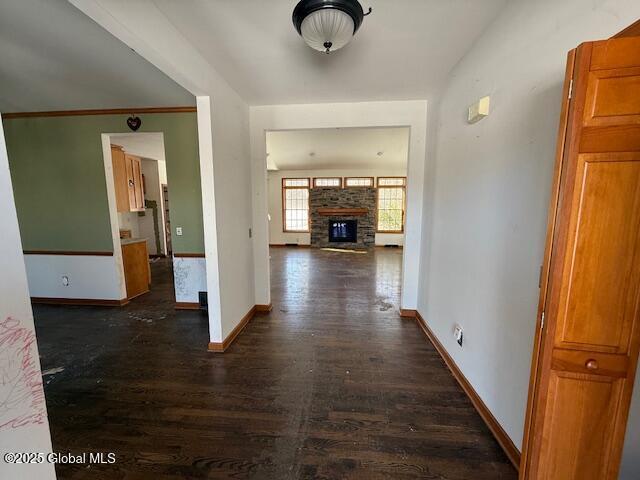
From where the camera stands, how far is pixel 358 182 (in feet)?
26.6

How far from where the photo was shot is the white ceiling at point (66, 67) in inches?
60.0

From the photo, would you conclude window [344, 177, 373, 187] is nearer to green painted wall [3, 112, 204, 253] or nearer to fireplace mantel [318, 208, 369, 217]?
fireplace mantel [318, 208, 369, 217]

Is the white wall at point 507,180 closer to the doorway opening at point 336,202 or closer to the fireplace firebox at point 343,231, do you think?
the doorway opening at point 336,202

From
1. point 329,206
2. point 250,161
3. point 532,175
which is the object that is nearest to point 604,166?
point 532,175

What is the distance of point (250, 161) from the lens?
2.95 metres

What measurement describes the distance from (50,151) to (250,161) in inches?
103

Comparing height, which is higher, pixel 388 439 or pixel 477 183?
pixel 477 183

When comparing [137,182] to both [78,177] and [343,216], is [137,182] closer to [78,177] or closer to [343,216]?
[78,177]

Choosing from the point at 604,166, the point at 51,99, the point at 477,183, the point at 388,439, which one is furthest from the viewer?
the point at 51,99

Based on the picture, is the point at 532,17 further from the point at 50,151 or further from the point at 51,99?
the point at 50,151

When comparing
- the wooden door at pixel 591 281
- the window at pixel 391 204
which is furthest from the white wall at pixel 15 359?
the window at pixel 391 204

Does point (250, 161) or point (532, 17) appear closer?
point (532, 17)

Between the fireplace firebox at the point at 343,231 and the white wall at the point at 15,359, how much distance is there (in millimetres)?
7534

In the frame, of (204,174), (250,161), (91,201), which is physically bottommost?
(91,201)
